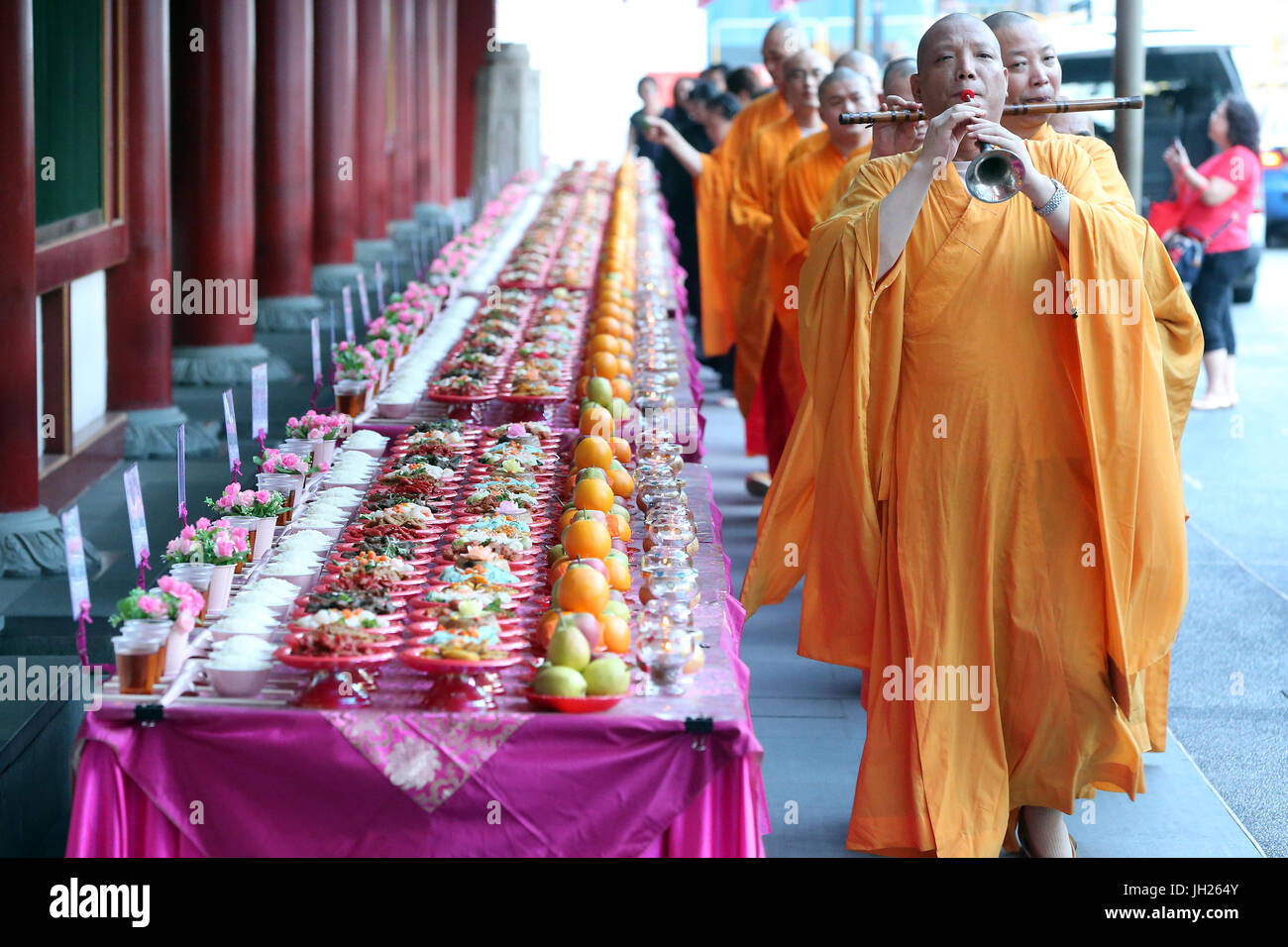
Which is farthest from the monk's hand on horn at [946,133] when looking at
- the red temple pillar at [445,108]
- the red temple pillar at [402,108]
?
the red temple pillar at [445,108]

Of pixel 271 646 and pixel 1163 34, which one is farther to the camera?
pixel 1163 34

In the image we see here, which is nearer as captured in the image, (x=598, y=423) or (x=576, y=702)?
(x=576, y=702)

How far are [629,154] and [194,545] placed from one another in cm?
1297

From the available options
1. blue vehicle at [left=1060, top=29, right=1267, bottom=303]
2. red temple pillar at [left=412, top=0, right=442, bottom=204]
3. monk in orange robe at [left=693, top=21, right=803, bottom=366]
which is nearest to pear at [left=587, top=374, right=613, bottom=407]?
monk in orange robe at [left=693, top=21, right=803, bottom=366]

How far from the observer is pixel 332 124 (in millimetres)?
11672

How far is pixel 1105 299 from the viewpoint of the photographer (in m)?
3.25

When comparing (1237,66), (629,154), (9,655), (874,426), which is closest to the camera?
(874,426)

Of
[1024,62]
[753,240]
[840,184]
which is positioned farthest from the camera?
[753,240]

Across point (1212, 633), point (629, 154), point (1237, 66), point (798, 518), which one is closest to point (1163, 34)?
point (1237, 66)

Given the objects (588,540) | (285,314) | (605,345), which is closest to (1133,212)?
(588,540)

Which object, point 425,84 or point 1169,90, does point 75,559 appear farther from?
point 425,84

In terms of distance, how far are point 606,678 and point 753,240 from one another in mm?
5057

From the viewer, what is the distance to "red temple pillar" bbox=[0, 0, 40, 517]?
4.95 m

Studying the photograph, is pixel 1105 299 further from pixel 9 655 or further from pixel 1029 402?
pixel 9 655
